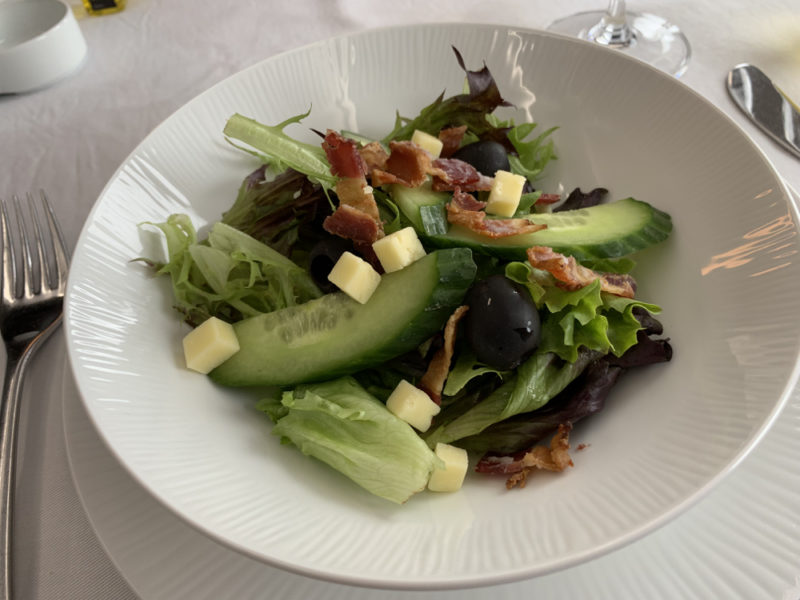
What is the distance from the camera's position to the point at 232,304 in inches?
58.7

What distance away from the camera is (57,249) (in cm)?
176

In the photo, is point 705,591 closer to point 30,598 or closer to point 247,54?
point 30,598

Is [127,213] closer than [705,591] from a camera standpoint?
No

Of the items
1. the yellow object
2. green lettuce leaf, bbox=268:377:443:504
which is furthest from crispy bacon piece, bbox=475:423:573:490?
the yellow object

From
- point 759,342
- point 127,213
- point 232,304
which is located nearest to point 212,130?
point 127,213

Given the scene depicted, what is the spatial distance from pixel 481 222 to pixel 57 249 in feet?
3.96

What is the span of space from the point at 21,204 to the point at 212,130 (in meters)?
0.75

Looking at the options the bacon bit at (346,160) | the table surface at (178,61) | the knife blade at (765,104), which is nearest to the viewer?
the bacon bit at (346,160)

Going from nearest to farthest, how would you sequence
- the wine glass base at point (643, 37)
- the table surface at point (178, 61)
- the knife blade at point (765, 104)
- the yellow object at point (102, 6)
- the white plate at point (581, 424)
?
the white plate at point (581, 424) → the knife blade at point (765, 104) → the table surface at point (178, 61) → the wine glass base at point (643, 37) → the yellow object at point (102, 6)

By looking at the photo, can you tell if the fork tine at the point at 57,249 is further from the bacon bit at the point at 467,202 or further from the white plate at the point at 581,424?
the bacon bit at the point at 467,202

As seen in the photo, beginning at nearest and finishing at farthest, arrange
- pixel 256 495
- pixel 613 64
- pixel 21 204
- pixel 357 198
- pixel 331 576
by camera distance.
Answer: pixel 331 576
pixel 256 495
pixel 357 198
pixel 613 64
pixel 21 204

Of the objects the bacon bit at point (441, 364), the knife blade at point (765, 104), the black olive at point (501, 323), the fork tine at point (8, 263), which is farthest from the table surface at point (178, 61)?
the black olive at point (501, 323)

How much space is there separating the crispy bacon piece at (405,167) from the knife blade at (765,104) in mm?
1100

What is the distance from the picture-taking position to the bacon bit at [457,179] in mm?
1491
